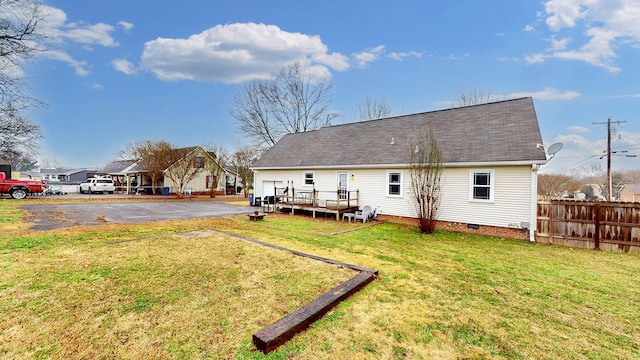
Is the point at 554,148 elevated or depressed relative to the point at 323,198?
elevated

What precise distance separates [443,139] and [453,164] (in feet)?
6.82

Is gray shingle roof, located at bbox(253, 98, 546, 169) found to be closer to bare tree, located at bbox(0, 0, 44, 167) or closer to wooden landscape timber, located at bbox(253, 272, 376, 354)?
wooden landscape timber, located at bbox(253, 272, 376, 354)

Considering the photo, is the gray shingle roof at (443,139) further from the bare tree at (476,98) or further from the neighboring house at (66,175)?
the neighboring house at (66,175)

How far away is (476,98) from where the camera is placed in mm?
27703

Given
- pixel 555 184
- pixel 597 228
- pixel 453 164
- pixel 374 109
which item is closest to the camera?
pixel 597 228

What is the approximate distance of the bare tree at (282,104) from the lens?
97.3 feet

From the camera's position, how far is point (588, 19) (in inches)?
507

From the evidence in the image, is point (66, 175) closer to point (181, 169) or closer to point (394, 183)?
point (181, 169)

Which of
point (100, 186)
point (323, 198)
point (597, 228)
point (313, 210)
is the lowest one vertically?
point (313, 210)

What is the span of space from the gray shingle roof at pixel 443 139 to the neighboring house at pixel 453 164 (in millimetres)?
28

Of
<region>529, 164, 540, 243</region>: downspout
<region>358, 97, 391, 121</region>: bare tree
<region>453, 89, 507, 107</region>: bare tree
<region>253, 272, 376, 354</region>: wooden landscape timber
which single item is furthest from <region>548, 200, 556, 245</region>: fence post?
<region>453, 89, 507, 107</region>: bare tree

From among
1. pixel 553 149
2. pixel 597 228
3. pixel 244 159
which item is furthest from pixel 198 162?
pixel 597 228

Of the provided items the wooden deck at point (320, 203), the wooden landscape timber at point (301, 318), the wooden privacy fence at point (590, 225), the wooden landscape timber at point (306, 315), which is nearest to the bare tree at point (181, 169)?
the wooden deck at point (320, 203)

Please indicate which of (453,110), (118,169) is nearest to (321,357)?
(453,110)
